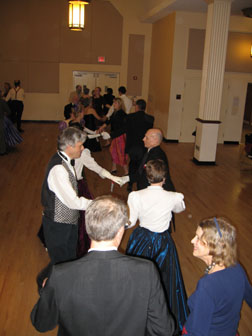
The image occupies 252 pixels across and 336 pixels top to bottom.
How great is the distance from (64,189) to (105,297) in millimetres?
1309

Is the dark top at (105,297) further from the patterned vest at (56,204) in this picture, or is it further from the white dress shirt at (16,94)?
the white dress shirt at (16,94)

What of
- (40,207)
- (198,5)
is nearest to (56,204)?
(40,207)

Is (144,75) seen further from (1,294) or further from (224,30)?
(1,294)

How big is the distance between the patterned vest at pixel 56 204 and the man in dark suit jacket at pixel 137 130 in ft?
9.61

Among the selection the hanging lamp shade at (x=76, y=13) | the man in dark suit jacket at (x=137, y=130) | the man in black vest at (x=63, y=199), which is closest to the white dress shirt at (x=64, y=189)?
the man in black vest at (x=63, y=199)

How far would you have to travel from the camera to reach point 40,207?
18.2 ft

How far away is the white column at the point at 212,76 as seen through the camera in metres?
7.93

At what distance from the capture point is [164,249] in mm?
2891

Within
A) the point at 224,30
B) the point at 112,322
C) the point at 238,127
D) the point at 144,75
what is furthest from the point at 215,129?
the point at 112,322

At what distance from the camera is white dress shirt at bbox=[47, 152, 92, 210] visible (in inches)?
107

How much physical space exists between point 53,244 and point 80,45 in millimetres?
11427

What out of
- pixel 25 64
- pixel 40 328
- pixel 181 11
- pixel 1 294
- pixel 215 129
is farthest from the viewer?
pixel 25 64

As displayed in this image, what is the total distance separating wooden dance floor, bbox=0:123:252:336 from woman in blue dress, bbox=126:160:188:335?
2.28 feet

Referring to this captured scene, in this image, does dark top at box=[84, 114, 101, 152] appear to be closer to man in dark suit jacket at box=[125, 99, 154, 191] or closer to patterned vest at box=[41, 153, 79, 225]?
man in dark suit jacket at box=[125, 99, 154, 191]
